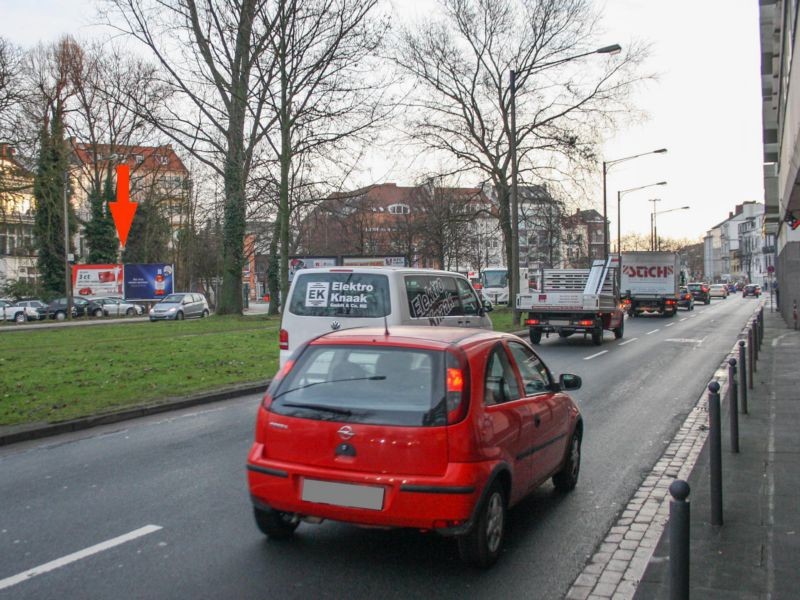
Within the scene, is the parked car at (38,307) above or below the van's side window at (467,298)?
below

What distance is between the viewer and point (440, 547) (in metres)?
5.01

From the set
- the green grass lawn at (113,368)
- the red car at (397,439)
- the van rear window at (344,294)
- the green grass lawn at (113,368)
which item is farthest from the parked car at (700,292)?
the red car at (397,439)

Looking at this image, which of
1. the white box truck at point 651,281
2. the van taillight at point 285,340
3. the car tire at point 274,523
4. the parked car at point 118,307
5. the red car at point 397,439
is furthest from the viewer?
the parked car at point 118,307

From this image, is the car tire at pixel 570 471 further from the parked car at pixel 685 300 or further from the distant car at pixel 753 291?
the distant car at pixel 753 291

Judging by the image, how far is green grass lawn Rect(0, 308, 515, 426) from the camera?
10586 millimetres

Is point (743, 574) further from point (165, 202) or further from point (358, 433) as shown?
point (165, 202)

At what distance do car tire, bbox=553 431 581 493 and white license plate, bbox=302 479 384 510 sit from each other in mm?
2395

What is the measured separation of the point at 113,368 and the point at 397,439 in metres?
11.5

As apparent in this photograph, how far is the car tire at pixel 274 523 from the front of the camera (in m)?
4.96

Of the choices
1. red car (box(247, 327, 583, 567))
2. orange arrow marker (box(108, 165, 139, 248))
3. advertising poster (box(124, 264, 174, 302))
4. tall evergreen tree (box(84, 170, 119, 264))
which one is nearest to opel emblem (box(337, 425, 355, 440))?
red car (box(247, 327, 583, 567))

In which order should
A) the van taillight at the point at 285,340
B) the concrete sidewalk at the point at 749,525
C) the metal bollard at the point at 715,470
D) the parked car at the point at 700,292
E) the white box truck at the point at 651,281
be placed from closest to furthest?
1. the concrete sidewalk at the point at 749,525
2. the metal bollard at the point at 715,470
3. the van taillight at the point at 285,340
4. the white box truck at the point at 651,281
5. the parked car at the point at 700,292

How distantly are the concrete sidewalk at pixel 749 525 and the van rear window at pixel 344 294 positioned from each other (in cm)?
463

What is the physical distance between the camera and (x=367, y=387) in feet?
15.4

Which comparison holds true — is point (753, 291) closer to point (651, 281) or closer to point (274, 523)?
point (651, 281)
